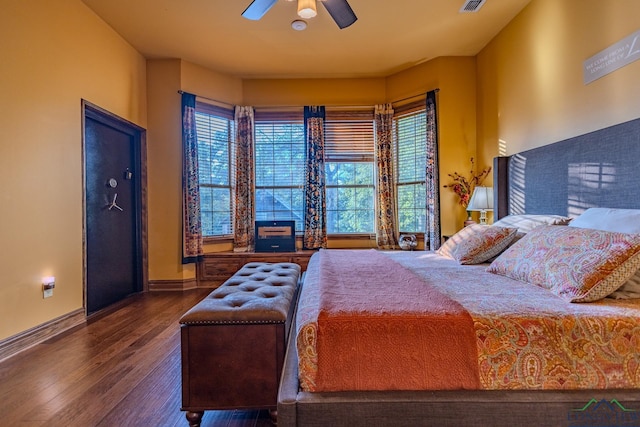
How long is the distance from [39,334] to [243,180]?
2.61 meters

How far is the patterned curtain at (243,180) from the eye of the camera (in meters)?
4.24

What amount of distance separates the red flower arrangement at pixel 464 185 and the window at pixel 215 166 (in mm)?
3029

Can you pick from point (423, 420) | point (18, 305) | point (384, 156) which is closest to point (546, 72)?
point (384, 156)

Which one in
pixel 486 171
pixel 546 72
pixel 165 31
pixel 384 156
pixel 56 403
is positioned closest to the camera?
pixel 56 403

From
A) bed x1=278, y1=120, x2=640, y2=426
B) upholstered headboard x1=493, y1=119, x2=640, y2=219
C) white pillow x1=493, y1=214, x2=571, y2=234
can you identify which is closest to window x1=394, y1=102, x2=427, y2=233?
upholstered headboard x1=493, y1=119, x2=640, y2=219

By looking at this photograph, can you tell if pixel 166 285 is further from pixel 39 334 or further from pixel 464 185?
pixel 464 185

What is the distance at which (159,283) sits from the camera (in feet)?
12.8

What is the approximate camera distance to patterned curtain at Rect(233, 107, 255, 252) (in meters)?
4.24

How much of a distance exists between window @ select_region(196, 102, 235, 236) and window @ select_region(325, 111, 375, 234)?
144 cm

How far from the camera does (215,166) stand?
4.20 m

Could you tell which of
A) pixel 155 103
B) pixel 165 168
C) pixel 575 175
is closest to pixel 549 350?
pixel 575 175

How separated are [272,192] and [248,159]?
58 centimetres

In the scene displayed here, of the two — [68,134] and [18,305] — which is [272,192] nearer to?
[68,134]

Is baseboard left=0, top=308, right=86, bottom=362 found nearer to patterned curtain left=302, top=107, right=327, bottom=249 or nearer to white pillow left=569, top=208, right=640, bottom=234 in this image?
patterned curtain left=302, top=107, right=327, bottom=249
